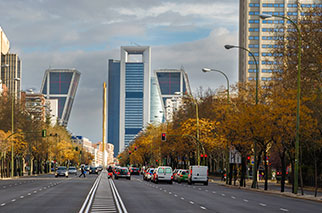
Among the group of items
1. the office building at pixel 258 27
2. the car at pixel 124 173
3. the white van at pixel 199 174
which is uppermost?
the office building at pixel 258 27

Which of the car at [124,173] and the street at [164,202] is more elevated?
the street at [164,202]

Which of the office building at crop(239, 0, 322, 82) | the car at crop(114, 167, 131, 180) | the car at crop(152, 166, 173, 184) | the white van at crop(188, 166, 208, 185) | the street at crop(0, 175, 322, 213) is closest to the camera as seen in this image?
the street at crop(0, 175, 322, 213)

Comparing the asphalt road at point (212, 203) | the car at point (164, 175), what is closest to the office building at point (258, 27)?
the car at point (164, 175)

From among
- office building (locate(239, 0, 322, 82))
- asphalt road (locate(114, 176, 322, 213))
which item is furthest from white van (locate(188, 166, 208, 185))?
office building (locate(239, 0, 322, 82))

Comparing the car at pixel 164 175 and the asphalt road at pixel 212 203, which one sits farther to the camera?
the car at pixel 164 175

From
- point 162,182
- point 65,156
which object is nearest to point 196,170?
point 162,182

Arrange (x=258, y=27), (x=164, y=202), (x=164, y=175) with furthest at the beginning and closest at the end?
(x=258, y=27)
(x=164, y=175)
(x=164, y=202)

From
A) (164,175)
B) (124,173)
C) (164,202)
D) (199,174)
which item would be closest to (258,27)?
(124,173)

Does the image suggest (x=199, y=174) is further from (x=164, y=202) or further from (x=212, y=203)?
(x=212, y=203)

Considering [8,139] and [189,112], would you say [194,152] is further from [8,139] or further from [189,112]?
[8,139]

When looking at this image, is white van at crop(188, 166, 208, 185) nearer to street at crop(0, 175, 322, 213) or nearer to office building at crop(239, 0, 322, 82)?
street at crop(0, 175, 322, 213)

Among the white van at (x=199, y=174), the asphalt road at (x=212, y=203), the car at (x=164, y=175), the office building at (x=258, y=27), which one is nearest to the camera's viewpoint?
the asphalt road at (x=212, y=203)

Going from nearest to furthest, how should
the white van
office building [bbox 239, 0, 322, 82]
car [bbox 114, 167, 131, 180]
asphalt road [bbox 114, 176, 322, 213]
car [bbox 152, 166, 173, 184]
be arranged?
asphalt road [bbox 114, 176, 322, 213], the white van, car [bbox 152, 166, 173, 184], car [bbox 114, 167, 131, 180], office building [bbox 239, 0, 322, 82]

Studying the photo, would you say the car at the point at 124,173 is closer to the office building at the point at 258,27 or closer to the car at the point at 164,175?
the car at the point at 164,175
